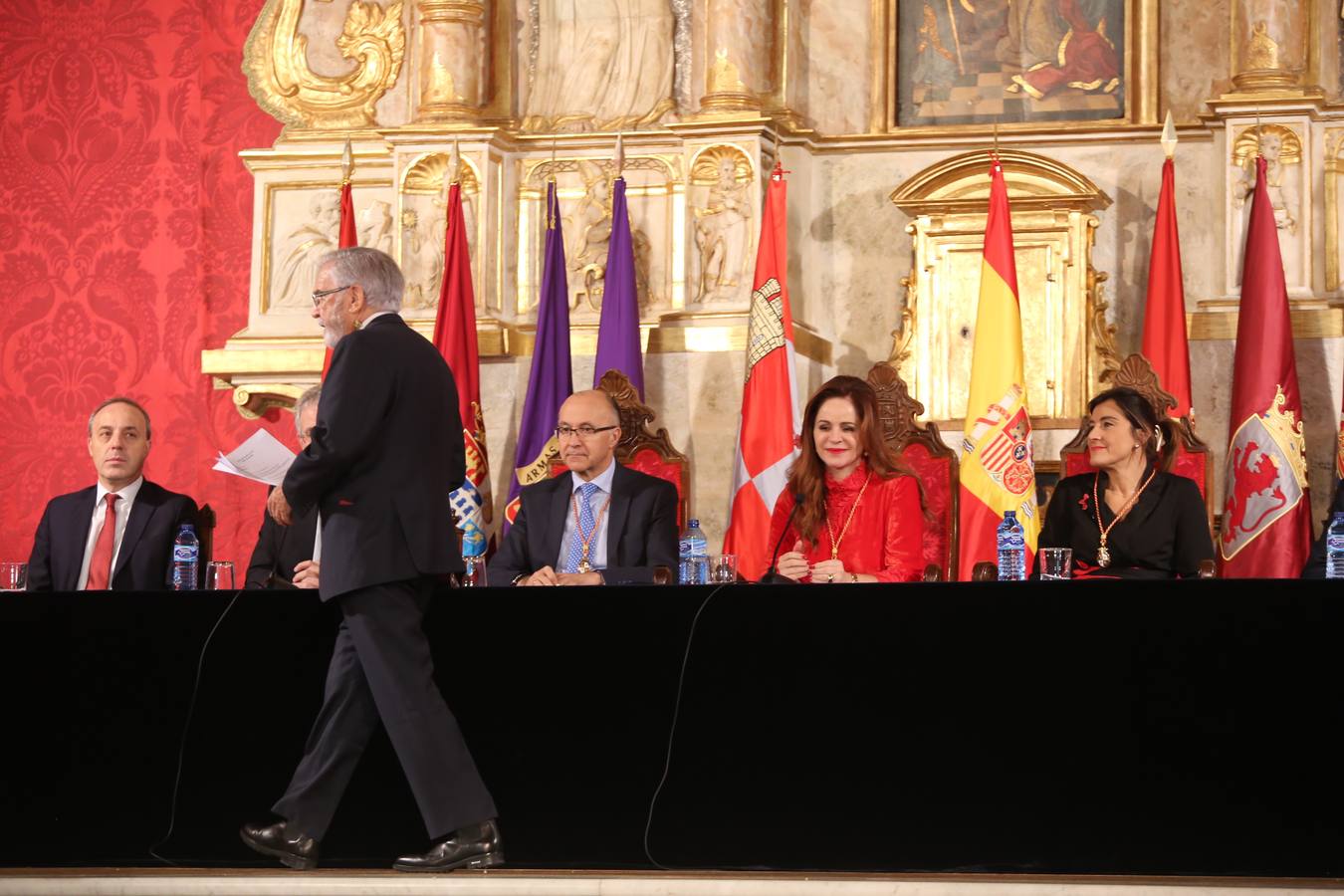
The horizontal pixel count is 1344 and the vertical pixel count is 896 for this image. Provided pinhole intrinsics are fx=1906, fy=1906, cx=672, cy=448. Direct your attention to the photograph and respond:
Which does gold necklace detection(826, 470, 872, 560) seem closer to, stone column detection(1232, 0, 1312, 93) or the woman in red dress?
the woman in red dress

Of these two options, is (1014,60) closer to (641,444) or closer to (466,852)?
(641,444)

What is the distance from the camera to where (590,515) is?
5.23 m

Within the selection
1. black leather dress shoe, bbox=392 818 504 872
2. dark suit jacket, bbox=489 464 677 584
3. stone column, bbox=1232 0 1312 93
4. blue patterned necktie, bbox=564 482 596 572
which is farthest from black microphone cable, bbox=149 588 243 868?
stone column, bbox=1232 0 1312 93

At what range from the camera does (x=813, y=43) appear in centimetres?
730

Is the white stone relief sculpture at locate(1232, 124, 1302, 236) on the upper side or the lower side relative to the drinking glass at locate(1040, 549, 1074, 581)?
upper

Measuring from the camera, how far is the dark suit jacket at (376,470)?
388 centimetres

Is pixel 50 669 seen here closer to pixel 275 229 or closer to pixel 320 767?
pixel 320 767

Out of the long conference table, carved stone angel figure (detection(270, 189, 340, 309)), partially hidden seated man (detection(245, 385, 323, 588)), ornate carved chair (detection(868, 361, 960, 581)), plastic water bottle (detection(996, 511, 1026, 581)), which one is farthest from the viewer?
carved stone angel figure (detection(270, 189, 340, 309))

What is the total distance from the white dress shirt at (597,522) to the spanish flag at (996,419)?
146 cm

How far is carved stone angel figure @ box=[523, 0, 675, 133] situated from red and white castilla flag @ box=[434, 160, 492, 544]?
78cm

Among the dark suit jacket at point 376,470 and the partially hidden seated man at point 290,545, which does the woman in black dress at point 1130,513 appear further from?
the partially hidden seated man at point 290,545

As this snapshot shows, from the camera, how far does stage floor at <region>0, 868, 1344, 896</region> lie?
368 cm

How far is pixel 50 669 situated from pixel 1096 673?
7.59 ft

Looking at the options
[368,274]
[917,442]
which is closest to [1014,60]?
[917,442]
